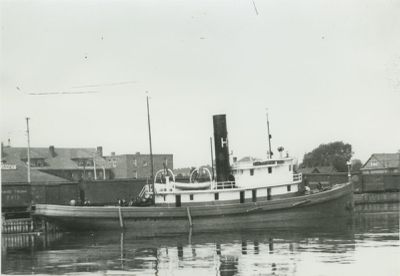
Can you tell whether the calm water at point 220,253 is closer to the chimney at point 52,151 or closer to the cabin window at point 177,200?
the cabin window at point 177,200

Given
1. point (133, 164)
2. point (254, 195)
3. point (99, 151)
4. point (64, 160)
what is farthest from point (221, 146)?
point (99, 151)

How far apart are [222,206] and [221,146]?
3.41 metres

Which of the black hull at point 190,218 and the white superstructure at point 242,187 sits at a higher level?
the white superstructure at point 242,187

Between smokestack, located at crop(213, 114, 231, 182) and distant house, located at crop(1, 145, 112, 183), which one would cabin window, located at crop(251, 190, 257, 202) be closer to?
smokestack, located at crop(213, 114, 231, 182)

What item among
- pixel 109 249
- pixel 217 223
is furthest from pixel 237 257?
pixel 217 223

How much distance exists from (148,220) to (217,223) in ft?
11.4

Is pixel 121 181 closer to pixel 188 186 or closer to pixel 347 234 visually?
pixel 188 186

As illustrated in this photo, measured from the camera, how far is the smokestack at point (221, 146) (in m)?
31.8

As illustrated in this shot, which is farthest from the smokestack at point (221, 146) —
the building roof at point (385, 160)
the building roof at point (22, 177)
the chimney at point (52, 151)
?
the building roof at point (385, 160)

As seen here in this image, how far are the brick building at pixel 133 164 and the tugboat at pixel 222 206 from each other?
53821 millimetres

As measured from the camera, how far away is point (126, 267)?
16.2 meters

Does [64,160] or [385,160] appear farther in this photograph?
[385,160]

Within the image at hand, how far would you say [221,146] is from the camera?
104 feet

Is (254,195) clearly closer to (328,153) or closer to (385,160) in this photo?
(385,160)
